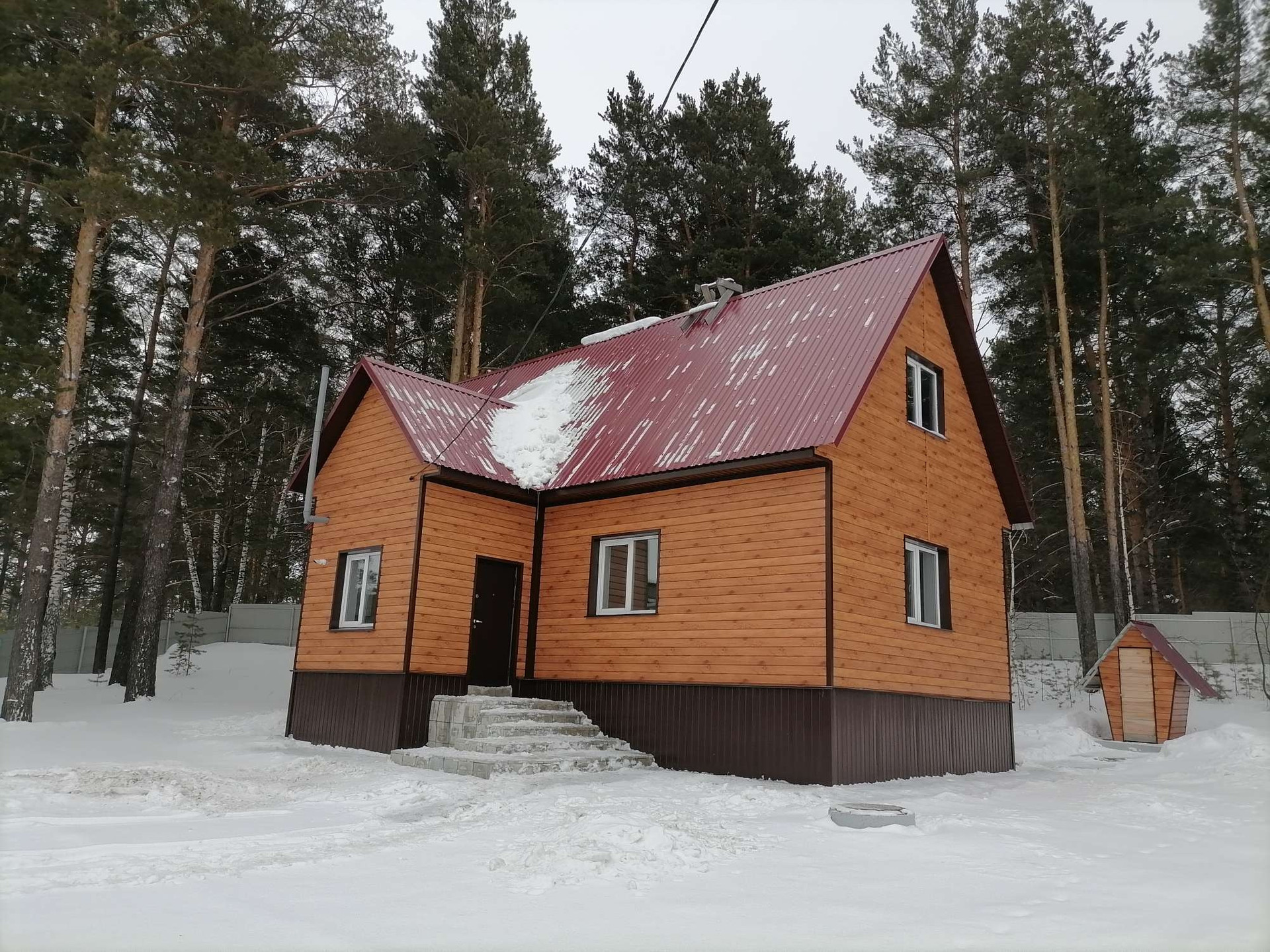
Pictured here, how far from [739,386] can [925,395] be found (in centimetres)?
308

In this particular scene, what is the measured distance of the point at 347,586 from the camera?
1348 cm

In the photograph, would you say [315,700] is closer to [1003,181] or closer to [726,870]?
[726,870]

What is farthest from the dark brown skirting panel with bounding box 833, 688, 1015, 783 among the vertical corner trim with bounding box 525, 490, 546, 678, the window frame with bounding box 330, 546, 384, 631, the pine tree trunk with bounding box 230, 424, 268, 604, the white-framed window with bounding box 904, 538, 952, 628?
the pine tree trunk with bounding box 230, 424, 268, 604

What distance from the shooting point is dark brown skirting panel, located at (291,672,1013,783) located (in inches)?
397

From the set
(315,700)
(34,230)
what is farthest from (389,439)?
(34,230)

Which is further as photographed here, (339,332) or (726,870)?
(339,332)

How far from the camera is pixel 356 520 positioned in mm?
13438

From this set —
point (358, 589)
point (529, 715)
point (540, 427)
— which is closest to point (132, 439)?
point (358, 589)

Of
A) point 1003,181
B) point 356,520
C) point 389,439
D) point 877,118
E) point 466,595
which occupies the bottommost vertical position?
point 466,595

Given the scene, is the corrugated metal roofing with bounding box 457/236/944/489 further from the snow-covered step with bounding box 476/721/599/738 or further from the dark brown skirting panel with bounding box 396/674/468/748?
the snow-covered step with bounding box 476/721/599/738

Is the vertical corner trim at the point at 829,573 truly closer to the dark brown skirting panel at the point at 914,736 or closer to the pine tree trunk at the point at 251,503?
the dark brown skirting panel at the point at 914,736

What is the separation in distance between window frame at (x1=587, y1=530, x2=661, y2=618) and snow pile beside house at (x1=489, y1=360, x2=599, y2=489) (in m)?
1.37

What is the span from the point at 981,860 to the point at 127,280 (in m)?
23.5

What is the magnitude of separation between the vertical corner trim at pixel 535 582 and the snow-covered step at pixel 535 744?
72.7 inches
